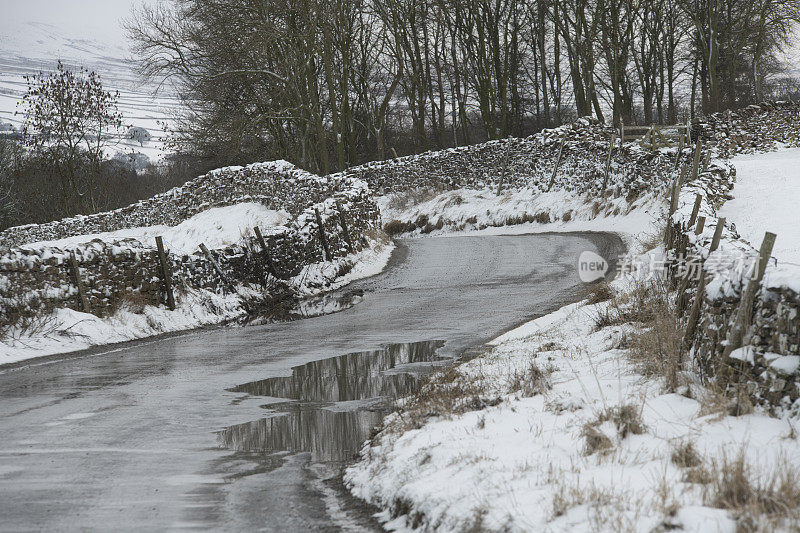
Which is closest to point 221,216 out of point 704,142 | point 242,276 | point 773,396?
point 242,276

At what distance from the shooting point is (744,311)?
5590 mm

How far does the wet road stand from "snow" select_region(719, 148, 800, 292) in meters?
3.41

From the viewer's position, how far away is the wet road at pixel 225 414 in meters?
5.13

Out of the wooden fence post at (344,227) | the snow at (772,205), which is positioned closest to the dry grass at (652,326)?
the snow at (772,205)

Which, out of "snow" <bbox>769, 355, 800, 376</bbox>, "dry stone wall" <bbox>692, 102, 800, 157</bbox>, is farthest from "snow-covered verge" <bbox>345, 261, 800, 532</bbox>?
"dry stone wall" <bbox>692, 102, 800, 157</bbox>

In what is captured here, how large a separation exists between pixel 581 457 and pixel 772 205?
13491 mm

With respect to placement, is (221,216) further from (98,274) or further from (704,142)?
(704,142)

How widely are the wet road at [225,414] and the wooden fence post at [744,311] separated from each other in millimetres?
2974

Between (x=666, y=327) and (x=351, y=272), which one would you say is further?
(x=351, y=272)

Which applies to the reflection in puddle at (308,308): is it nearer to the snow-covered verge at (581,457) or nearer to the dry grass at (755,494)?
the snow-covered verge at (581,457)

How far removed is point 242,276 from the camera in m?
15.9

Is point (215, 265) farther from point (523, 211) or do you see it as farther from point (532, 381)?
point (523, 211)

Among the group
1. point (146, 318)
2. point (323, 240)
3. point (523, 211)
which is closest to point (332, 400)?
point (146, 318)

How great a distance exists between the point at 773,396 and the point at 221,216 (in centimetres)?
2255
